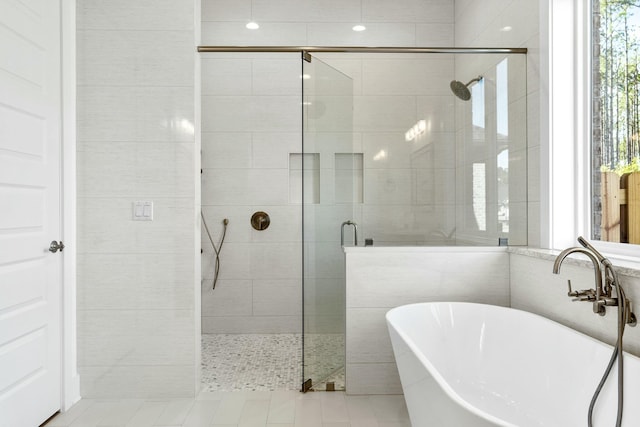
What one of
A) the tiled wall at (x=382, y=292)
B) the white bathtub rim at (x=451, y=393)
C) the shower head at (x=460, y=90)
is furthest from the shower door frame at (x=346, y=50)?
the white bathtub rim at (x=451, y=393)

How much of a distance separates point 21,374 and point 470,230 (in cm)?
250

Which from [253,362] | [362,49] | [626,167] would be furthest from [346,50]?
[253,362]

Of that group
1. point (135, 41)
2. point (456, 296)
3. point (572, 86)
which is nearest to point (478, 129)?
point (572, 86)

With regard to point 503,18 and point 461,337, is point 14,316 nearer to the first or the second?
point 461,337

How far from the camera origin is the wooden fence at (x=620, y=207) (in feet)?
6.24

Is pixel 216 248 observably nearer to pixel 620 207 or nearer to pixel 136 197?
pixel 136 197

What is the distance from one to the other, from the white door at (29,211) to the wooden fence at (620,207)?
2.86 meters

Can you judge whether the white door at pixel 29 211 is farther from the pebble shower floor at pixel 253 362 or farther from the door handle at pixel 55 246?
the pebble shower floor at pixel 253 362

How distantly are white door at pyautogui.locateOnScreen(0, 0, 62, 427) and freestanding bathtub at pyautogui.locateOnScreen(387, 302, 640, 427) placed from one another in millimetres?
1758

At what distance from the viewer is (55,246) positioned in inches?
87.2

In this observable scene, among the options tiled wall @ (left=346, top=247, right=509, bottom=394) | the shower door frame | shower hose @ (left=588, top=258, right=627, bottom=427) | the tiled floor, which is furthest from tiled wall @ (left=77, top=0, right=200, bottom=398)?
shower hose @ (left=588, top=258, right=627, bottom=427)

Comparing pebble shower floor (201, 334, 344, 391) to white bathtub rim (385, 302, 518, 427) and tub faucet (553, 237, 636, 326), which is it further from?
tub faucet (553, 237, 636, 326)

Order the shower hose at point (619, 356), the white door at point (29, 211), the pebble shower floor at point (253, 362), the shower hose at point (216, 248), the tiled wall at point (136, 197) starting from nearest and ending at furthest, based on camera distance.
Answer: the shower hose at point (619, 356) → the white door at point (29, 211) → the tiled wall at point (136, 197) → the pebble shower floor at point (253, 362) → the shower hose at point (216, 248)

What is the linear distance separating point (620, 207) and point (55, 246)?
2.88m
